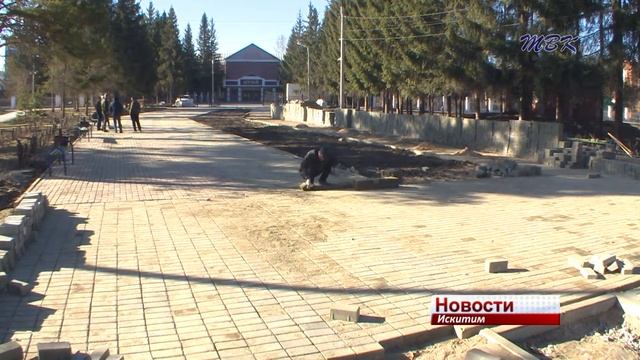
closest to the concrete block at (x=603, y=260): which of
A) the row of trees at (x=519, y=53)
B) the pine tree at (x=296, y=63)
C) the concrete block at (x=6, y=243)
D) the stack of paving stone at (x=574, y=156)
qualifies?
the concrete block at (x=6, y=243)

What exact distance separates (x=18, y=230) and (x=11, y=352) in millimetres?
3602

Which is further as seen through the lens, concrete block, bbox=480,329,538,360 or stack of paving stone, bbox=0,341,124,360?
concrete block, bbox=480,329,538,360

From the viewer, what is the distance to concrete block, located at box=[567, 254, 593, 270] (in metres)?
7.00

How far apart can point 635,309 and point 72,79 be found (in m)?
46.2

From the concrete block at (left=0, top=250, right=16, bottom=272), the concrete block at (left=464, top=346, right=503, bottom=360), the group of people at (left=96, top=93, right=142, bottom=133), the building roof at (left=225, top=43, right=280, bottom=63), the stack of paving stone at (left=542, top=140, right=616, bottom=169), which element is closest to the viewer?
the concrete block at (left=464, top=346, right=503, bottom=360)

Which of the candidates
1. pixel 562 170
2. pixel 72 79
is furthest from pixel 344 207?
pixel 72 79

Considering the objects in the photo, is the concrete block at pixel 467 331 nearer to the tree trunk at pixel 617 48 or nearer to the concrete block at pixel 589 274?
the concrete block at pixel 589 274

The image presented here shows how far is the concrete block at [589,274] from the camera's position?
6688 millimetres

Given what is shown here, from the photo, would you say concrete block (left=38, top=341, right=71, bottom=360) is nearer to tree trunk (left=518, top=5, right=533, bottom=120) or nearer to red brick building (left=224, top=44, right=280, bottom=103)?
tree trunk (left=518, top=5, right=533, bottom=120)

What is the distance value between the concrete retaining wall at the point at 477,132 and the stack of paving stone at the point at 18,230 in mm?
16594

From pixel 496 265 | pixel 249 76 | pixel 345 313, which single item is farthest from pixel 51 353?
pixel 249 76

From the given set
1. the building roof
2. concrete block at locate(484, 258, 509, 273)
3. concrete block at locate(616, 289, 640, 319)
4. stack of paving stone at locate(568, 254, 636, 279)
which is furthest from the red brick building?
concrete block at locate(616, 289, 640, 319)

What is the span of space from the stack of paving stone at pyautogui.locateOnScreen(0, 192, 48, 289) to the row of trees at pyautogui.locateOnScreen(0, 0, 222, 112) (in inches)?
585

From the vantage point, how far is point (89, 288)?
6.38m
